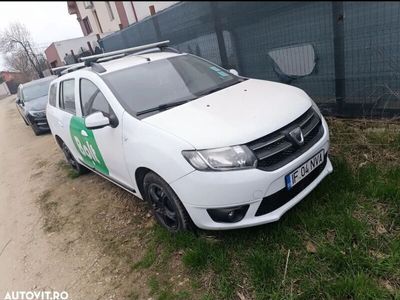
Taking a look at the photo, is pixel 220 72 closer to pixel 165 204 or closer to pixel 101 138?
pixel 101 138

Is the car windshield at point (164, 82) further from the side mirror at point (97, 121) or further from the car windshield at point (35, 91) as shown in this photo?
the car windshield at point (35, 91)

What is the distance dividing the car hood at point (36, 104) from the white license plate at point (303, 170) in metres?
8.96

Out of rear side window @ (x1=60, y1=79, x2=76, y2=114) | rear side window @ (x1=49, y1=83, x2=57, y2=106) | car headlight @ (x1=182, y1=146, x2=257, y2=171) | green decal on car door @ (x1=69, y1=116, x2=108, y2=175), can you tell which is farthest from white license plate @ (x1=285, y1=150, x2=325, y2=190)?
rear side window @ (x1=49, y1=83, x2=57, y2=106)

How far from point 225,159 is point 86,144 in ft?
7.07

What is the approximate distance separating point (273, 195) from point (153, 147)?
0.99m

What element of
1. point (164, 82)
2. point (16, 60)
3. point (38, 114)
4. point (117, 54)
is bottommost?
point (38, 114)

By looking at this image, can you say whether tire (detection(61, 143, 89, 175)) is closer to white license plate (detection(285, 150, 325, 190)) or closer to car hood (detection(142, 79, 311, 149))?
car hood (detection(142, 79, 311, 149))

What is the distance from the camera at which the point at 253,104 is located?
2.83 metres

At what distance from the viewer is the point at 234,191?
2.42 m

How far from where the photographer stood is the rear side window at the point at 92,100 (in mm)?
3357

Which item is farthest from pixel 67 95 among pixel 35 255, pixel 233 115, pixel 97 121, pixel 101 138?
pixel 233 115

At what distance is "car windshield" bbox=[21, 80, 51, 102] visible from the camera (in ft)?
35.0

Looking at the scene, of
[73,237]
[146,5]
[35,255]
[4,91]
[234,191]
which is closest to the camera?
[146,5]

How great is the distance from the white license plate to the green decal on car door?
80.5 inches
